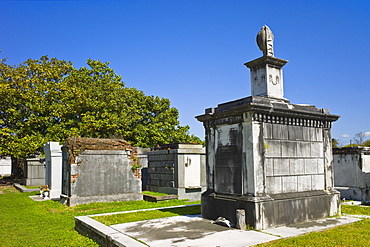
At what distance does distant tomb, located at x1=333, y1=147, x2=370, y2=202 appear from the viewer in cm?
1180

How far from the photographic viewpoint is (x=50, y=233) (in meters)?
8.07

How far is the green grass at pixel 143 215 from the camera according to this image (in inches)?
A: 321

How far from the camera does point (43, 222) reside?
31.2 ft

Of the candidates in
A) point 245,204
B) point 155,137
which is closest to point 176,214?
point 245,204

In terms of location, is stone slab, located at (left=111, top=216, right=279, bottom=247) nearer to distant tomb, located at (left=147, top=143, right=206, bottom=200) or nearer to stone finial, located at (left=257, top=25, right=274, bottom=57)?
stone finial, located at (left=257, top=25, right=274, bottom=57)

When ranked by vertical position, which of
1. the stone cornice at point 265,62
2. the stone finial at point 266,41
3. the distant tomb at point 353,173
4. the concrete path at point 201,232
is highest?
Result: the stone finial at point 266,41

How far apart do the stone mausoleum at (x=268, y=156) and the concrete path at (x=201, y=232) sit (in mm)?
367

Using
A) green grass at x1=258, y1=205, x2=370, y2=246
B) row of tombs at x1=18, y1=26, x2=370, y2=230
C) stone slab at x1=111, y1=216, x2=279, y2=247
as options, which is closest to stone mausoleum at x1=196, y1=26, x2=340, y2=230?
row of tombs at x1=18, y1=26, x2=370, y2=230

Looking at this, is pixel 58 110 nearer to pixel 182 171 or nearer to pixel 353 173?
pixel 182 171

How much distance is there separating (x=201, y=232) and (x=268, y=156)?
2213 millimetres

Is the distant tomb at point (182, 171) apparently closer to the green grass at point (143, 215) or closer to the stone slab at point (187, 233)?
the green grass at point (143, 215)

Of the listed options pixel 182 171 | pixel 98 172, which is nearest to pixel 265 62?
pixel 182 171

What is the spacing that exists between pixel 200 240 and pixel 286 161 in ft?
9.60

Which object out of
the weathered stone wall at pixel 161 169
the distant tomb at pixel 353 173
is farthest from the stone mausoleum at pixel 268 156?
the weathered stone wall at pixel 161 169
